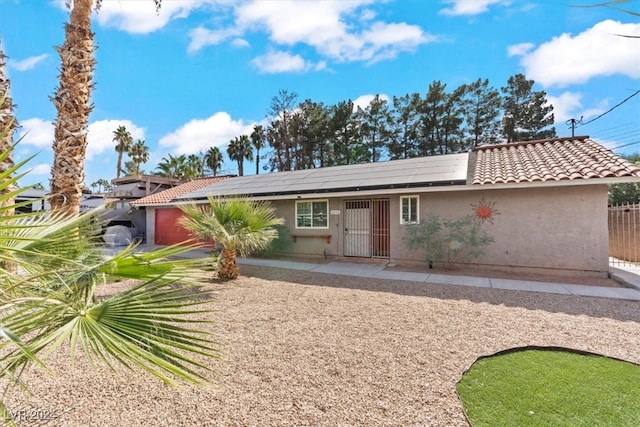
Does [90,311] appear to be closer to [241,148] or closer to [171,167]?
[241,148]

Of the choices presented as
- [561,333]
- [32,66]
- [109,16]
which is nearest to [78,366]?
[32,66]

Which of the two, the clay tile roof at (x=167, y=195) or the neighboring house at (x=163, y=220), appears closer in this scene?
the neighboring house at (x=163, y=220)

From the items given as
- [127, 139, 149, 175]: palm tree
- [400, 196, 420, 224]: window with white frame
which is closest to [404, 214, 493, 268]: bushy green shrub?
[400, 196, 420, 224]: window with white frame

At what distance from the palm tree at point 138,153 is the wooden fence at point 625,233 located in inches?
1848

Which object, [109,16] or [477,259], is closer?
[109,16]

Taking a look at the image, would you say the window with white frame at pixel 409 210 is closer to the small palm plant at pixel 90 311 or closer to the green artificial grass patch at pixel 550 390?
the green artificial grass patch at pixel 550 390

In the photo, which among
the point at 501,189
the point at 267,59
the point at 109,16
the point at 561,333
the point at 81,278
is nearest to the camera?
the point at 81,278

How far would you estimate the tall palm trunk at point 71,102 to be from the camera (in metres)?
6.16

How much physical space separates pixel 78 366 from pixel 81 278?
2.53 m

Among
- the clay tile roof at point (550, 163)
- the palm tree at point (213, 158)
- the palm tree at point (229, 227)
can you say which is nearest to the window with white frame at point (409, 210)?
the clay tile roof at point (550, 163)

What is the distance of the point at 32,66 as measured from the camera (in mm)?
6004

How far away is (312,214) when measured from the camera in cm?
1314

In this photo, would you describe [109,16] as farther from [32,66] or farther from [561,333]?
[561,333]

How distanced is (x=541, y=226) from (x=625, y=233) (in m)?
4.94
